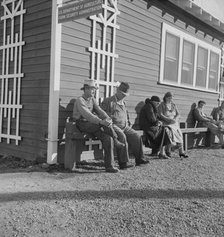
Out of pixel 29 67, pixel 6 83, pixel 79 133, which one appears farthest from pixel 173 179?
pixel 6 83

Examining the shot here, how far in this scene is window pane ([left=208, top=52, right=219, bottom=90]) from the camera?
11.1m

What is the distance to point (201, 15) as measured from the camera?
9.41 metres

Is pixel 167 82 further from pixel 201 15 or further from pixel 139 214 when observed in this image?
pixel 139 214

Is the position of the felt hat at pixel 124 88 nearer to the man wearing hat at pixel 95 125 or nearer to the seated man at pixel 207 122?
the man wearing hat at pixel 95 125

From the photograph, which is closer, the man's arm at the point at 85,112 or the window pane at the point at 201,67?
the man's arm at the point at 85,112

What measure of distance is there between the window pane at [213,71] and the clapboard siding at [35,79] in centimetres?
673

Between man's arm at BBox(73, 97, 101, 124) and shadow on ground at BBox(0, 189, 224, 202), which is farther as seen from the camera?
man's arm at BBox(73, 97, 101, 124)

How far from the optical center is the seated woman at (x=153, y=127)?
6922 mm

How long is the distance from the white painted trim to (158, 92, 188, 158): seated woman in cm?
263

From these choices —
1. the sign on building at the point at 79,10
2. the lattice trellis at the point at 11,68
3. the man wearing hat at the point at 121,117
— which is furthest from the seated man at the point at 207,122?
the sign on building at the point at 79,10

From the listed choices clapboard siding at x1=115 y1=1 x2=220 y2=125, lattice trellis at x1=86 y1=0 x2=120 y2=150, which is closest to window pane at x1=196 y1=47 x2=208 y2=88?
clapboard siding at x1=115 y1=1 x2=220 y2=125

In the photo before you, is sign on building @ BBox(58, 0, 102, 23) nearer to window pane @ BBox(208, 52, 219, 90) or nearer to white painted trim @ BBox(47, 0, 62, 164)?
white painted trim @ BBox(47, 0, 62, 164)

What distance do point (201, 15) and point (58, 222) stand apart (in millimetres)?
7809

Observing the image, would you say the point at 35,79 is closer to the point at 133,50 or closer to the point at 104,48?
the point at 104,48
